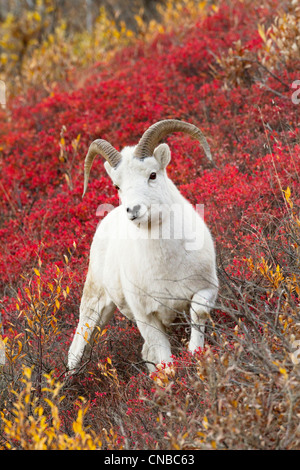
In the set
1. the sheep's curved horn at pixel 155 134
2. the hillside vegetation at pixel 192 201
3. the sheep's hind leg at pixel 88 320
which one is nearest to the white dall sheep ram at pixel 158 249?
the sheep's curved horn at pixel 155 134

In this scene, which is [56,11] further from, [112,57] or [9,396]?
[9,396]

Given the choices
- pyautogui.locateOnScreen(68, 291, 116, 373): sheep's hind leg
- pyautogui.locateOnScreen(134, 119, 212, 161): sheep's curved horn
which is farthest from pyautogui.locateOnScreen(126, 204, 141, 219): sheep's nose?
pyautogui.locateOnScreen(68, 291, 116, 373): sheep's hind leg

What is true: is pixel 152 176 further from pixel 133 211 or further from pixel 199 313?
pixel 199 313

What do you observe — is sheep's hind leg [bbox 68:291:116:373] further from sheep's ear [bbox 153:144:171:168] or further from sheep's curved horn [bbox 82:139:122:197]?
sheep's ear [bbox 153:144:171:168]

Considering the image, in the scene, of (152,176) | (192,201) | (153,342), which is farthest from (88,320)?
(192,201)

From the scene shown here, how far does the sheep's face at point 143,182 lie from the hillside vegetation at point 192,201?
0.77m

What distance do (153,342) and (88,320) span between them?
110cm

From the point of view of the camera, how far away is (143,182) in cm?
512

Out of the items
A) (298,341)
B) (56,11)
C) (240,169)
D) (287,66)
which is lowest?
(298,341)

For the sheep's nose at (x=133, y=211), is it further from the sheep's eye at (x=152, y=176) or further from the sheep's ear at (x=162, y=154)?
the sheep's ear at (x=162, y=154)

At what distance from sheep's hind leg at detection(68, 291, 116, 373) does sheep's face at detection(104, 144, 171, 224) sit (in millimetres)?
1465

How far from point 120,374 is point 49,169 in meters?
5.02

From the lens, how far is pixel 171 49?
38.9ft

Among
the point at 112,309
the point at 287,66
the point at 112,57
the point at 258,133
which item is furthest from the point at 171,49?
the point at 112,309
